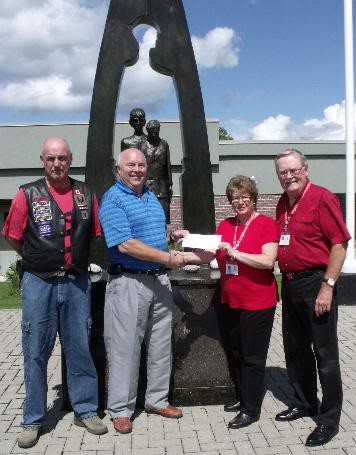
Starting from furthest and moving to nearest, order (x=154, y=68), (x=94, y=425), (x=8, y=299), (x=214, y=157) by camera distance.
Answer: (x=214, y=157) → (x=8, y=299) → (x=154, y=68) → (x=94, y=425)

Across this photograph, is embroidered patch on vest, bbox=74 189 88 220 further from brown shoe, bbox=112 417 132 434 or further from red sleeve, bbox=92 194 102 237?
brown shoe, bbox=112 417 132 434

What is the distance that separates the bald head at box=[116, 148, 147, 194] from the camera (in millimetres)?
3287

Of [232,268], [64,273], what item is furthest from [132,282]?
[232,268]

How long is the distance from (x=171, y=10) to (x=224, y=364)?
3233 mm

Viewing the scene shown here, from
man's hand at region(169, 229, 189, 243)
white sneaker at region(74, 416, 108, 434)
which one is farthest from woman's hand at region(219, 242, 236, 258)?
white sneaker at region(74, 416, 108, 434)

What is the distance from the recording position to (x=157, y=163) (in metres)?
5.82

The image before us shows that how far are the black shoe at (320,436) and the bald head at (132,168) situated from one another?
6.50 ft

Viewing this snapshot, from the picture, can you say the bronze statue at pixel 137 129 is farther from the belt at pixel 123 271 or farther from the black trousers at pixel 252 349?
the black trousers at pixel 252 349

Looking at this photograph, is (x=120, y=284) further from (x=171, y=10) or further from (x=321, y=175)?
(x=321, y=175)

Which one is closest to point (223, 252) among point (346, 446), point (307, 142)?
point (346, 446)

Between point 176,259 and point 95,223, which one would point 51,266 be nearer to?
point 95,223

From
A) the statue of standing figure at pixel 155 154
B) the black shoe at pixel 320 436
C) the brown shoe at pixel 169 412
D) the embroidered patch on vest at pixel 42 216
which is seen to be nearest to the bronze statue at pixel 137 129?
the statue of standing figure at pixel 155 154

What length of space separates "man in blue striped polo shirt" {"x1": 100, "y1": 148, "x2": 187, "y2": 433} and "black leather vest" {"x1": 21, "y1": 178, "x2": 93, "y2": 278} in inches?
8.0

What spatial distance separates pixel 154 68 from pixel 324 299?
2805mm
